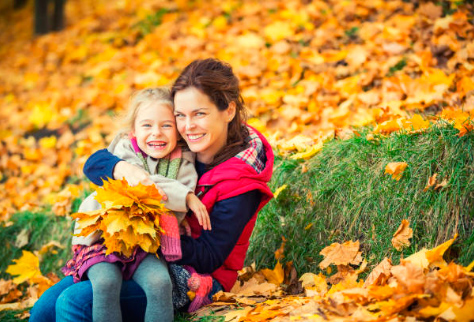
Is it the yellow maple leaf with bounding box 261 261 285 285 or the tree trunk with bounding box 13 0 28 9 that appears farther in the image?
the tree trunk with bounding box 13 0 28 9

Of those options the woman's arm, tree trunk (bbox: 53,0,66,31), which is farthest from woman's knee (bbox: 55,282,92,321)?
tree trunk (bbox: 53,0,66,31)

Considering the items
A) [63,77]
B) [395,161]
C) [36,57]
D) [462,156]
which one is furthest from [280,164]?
[36,57]

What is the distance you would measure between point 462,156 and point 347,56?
2.08 metres

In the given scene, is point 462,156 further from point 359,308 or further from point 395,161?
→ point 359,308

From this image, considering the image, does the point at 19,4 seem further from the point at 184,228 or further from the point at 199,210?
the point at 199,210

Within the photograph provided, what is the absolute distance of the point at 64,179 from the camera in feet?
13.9

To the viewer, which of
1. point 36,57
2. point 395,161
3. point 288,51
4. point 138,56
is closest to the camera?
point 395,161

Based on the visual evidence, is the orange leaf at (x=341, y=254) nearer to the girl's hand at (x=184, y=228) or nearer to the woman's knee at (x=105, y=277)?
the girl's hand at (x=184, y=228)

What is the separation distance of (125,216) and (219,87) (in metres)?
0.78

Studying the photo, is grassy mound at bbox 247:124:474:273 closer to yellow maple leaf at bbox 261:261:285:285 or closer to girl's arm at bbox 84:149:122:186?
yellow maple leaf at bbox 261:261:285:285

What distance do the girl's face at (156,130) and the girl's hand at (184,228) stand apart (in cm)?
34

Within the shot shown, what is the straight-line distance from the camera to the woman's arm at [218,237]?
223 cm

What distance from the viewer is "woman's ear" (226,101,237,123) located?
2438mm

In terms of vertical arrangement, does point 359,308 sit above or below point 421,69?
below
